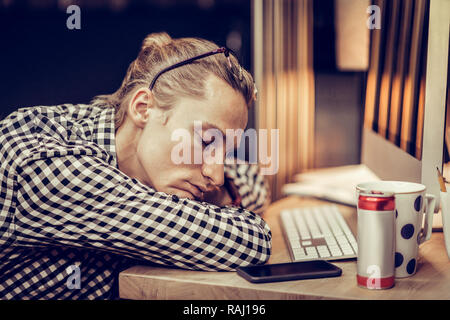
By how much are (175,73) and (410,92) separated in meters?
0.51

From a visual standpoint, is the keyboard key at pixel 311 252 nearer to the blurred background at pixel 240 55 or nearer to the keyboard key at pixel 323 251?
the keyboard key at pixel 323 251

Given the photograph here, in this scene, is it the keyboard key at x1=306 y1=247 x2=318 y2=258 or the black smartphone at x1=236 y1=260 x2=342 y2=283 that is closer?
the black smartphone at x1=236 y1=260 x2=342 y2=283

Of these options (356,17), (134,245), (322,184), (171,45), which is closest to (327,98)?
(356,17)

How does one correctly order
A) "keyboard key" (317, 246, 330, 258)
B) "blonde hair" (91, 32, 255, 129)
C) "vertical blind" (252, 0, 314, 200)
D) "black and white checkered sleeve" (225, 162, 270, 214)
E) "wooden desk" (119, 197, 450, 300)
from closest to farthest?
"wooden desk" (119, 197, 450, 300) < "keyboard key" (317, 246, 330, 258) < "blonde hair" (91, 32, 255, 129) < "black and white checkered sleeve" (225, 162, 270, 214) < "vertical blind" (252, 0, 314, 200)

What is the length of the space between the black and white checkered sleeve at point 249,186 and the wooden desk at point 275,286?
404 mm

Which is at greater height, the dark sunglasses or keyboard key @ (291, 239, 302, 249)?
the dark sunglasses

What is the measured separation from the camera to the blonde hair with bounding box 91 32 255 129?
0.93 metres

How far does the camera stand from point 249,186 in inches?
50.7

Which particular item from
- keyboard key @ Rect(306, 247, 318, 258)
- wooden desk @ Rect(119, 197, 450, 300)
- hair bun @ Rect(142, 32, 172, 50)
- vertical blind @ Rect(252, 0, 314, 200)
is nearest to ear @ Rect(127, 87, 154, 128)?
hair bun @ Rect(142, 32, 172, 50)

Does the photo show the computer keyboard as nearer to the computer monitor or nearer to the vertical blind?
the computer monitor

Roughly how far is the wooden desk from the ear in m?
0.30

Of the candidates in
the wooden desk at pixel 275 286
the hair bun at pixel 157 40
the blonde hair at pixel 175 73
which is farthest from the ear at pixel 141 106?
the wooden desk at pixel 275 286

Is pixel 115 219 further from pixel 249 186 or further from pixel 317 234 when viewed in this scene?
pixel 249 186

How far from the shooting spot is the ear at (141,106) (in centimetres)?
93
